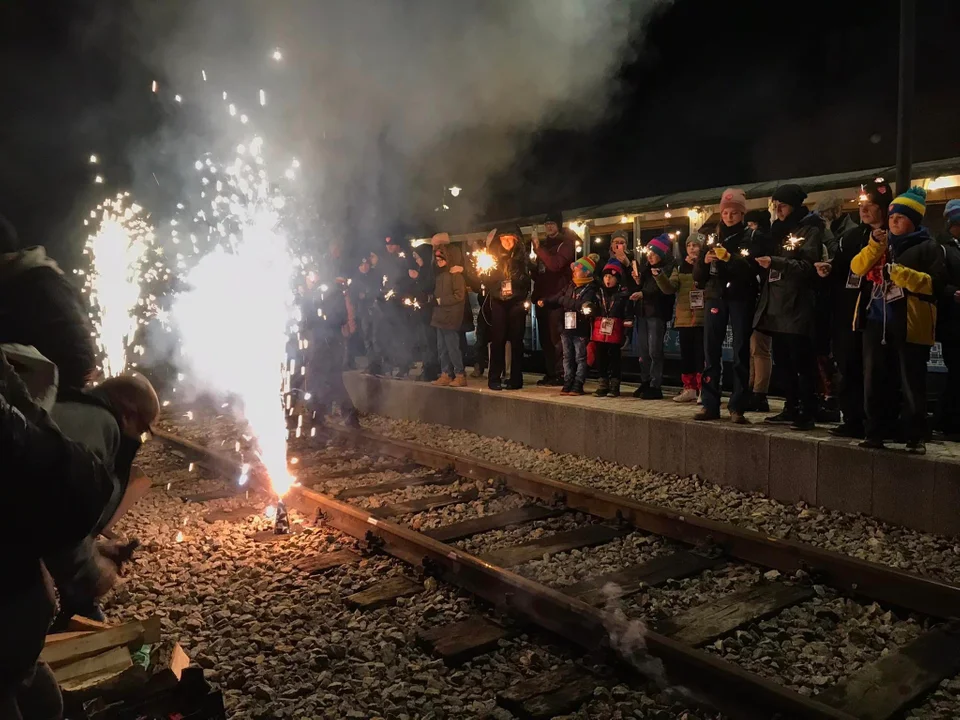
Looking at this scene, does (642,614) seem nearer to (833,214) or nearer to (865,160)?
(833,214)

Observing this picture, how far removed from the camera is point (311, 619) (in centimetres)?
414

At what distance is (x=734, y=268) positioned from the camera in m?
6.83

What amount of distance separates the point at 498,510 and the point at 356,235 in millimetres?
7345

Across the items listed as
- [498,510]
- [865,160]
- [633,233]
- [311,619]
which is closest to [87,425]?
[311,619]

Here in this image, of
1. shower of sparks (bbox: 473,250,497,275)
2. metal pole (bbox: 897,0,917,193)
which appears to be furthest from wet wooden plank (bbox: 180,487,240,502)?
metal pole (bbox: 897,0,917,193)

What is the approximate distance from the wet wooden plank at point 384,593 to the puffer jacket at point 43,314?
187 centimetres

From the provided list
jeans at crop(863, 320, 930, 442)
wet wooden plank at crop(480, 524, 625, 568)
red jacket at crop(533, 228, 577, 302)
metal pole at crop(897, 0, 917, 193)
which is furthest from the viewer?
red jacket at crop(533, 228, 577, 302)

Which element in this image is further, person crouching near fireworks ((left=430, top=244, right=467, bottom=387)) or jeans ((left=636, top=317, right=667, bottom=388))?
person crouching near fireworks ((left=430, top=244, right=467, bottom=387))

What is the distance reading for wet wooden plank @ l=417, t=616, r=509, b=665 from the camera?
3.63 m

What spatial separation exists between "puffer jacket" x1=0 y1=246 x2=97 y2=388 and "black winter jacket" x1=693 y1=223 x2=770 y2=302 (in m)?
5.27

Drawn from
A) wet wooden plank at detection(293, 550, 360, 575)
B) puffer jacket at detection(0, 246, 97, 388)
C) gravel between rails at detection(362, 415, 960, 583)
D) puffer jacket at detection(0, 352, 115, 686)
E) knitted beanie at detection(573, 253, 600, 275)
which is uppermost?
knitted beanie at detection(573, 253, 600, 275)

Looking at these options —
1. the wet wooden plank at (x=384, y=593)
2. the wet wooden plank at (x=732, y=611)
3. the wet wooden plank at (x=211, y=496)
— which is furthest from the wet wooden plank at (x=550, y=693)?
the wet wooden plank at (x=211, y=496)

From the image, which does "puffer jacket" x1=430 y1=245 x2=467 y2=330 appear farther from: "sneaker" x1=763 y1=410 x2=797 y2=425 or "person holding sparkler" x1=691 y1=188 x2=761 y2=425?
"sneaker" x1=763 y1=410 x2=797 y2=425

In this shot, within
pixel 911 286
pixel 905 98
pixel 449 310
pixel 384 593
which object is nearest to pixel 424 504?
pixel 384 593
